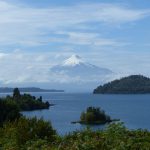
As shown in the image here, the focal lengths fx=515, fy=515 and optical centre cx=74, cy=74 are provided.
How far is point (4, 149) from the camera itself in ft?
45.6

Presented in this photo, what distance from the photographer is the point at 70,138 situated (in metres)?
14.3

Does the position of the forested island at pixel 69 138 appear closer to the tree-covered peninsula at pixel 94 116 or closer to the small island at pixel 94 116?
the small island at pixel 94 116

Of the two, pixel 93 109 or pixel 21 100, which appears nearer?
pixel 93 109

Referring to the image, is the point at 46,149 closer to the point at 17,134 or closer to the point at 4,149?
the point at 4,149

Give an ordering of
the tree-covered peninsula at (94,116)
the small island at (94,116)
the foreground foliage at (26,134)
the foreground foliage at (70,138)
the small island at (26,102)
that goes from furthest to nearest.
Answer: the small island at (26,102), the tree-covered peninsula at (94,116), the small island at (94,116), the foreground foliage at (26,134), the foreground foliage at (70,138)

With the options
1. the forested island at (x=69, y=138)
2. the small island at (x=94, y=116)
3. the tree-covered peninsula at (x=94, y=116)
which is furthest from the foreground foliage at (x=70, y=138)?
the tree-covered peninsula at (x=94, y=116)

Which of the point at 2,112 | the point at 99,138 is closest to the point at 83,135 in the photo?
the point at 99,138

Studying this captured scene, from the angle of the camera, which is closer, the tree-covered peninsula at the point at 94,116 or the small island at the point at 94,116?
the small island at the point at 94,116

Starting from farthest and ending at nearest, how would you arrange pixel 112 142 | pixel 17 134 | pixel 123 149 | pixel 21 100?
1. pixel 21 100
2. pixel 17 134
3. pixel 112 142
4. pixel 123 149

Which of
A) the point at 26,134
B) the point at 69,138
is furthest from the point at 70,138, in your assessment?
the point at 26,134

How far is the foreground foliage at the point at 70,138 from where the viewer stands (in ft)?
40.7

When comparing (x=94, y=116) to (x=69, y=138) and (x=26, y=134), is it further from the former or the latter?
(x=69, y=138)

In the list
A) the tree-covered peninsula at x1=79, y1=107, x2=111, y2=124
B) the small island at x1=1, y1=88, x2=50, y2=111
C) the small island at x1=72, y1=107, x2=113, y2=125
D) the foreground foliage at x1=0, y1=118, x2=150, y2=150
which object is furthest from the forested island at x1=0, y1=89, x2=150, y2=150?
the small island at x1=1, y1=88, x2=50, y2=111

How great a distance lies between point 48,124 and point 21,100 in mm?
158311
